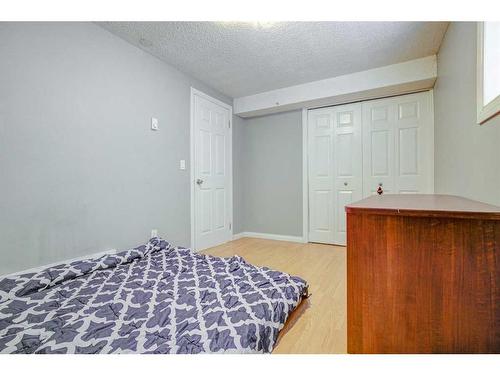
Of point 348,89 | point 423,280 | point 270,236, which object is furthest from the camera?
point 270,236

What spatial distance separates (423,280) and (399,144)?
2.70 meters

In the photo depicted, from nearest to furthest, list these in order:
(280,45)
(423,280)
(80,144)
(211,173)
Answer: (423,280), (80,144), (280,45), (211,173)

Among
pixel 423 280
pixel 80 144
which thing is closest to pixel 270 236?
pixel 80 144

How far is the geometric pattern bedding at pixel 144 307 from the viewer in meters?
Result: 1.07

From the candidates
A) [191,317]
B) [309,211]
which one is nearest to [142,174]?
→ [191,317]

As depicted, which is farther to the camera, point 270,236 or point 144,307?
point 270,236

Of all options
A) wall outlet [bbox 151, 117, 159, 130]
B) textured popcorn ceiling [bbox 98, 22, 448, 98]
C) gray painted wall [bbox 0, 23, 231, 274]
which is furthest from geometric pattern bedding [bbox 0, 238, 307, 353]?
textured popcorn ceiling [bbox 98, 22, 448, 98]

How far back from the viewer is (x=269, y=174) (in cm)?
390

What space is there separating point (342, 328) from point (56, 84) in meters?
2.60

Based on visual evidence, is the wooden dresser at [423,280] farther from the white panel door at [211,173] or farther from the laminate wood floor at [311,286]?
the white panel door at [211,173]

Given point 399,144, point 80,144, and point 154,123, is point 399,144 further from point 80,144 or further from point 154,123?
point 80,144

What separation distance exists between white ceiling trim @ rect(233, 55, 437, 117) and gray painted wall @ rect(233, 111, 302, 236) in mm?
300

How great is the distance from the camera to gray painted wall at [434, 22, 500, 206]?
1223 mm

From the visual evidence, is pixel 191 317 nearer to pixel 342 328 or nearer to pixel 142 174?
pixel 342 328
